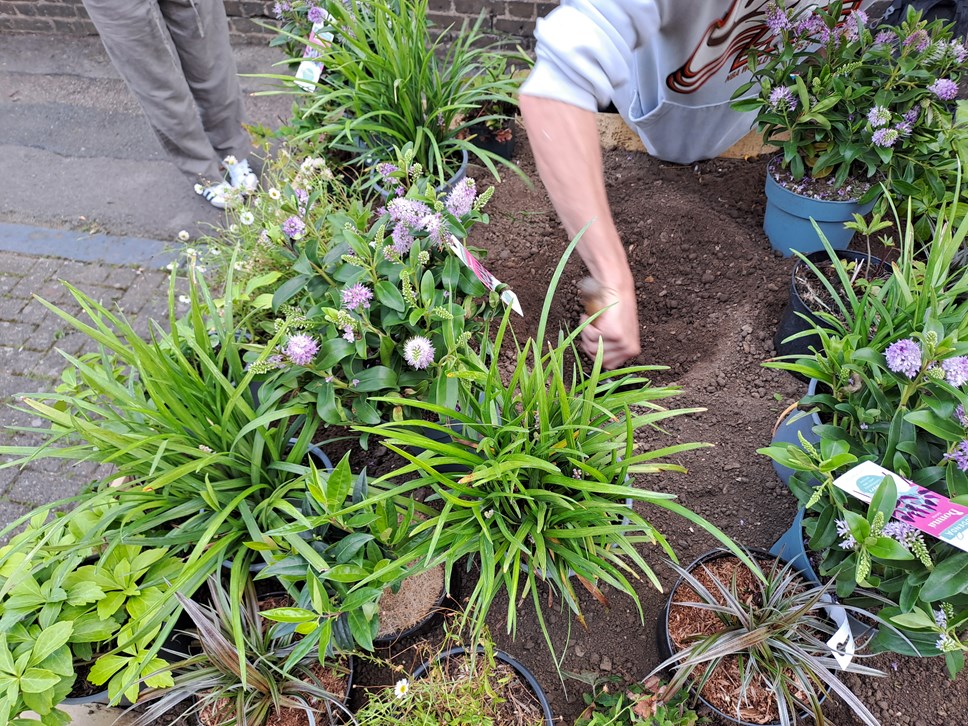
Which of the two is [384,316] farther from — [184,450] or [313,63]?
[313,63]

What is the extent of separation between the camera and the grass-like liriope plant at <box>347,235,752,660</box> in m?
1.13

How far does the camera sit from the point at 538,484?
4.01 ft

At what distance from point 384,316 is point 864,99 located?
1453 millimetres

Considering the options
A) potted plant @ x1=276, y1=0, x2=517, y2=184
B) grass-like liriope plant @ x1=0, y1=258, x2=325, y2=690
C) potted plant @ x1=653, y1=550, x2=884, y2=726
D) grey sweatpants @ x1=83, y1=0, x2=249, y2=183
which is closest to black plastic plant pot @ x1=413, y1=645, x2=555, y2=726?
potted plant @ x1=653, y1=550, x2=884, y2=726

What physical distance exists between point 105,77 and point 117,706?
3.96 metres

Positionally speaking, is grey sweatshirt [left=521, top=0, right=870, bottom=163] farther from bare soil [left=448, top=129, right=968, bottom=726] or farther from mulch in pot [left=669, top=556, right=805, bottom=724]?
mulch in pot [left=669, top=556, right=805, bottom=724]

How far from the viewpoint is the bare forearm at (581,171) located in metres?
1.28

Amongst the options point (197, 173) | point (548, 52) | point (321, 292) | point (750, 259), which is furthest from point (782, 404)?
point (197, 173)

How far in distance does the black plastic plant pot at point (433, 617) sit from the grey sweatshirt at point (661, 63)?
1066 mm

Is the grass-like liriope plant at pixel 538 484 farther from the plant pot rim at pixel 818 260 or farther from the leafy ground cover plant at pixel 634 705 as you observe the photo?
the plant pot rim at pixel 818 260

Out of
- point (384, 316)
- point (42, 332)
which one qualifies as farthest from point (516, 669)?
point (42, 332)

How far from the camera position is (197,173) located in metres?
3.02

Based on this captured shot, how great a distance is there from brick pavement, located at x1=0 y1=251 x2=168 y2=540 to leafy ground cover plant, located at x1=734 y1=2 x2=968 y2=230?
2.43 m

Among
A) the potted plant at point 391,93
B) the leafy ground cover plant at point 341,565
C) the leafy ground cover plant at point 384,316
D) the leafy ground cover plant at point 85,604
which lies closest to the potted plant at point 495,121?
the potted plant at point 391,93
